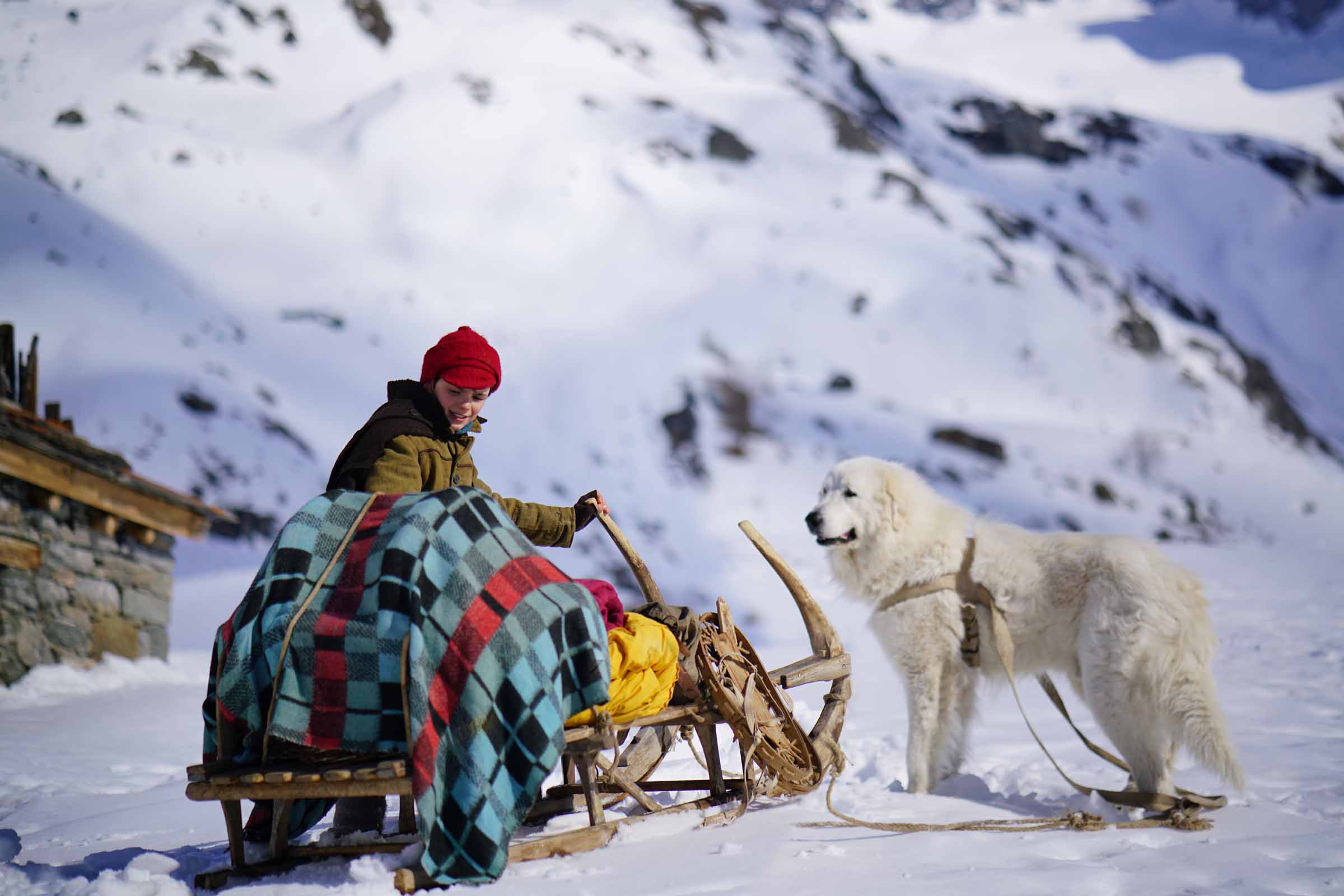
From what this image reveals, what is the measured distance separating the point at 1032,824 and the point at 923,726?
0.96 meters

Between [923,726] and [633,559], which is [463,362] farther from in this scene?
[923,726]

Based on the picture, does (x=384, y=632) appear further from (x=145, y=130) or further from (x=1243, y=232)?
(x=1243, y=232)

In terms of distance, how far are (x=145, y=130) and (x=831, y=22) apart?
153 ft

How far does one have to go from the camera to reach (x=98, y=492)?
8.20 metres

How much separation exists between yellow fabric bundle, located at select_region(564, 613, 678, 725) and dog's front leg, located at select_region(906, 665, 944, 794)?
5.26 ft

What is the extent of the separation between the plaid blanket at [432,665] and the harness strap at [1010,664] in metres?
1.90

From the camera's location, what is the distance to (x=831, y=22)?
198 ft

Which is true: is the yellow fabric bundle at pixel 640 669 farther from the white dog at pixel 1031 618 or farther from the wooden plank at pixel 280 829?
the white dog at pixel 1031 618

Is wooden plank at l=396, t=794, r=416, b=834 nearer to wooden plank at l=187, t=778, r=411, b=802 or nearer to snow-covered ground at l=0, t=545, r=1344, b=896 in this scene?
snow-covered ground at l=0, t=545, r=1344, b=896

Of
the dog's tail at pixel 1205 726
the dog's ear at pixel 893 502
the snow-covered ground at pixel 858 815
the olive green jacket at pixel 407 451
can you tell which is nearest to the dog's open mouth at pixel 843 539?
the dog's ear at pixel 893 502

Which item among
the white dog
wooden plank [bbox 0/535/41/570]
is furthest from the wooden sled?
wooden plank [bbox 0/535/41/570]

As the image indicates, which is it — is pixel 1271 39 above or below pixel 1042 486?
above

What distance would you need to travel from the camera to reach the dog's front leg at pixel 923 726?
4.24 meters

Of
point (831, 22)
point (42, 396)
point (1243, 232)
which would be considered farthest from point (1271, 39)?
point (42, 396)
